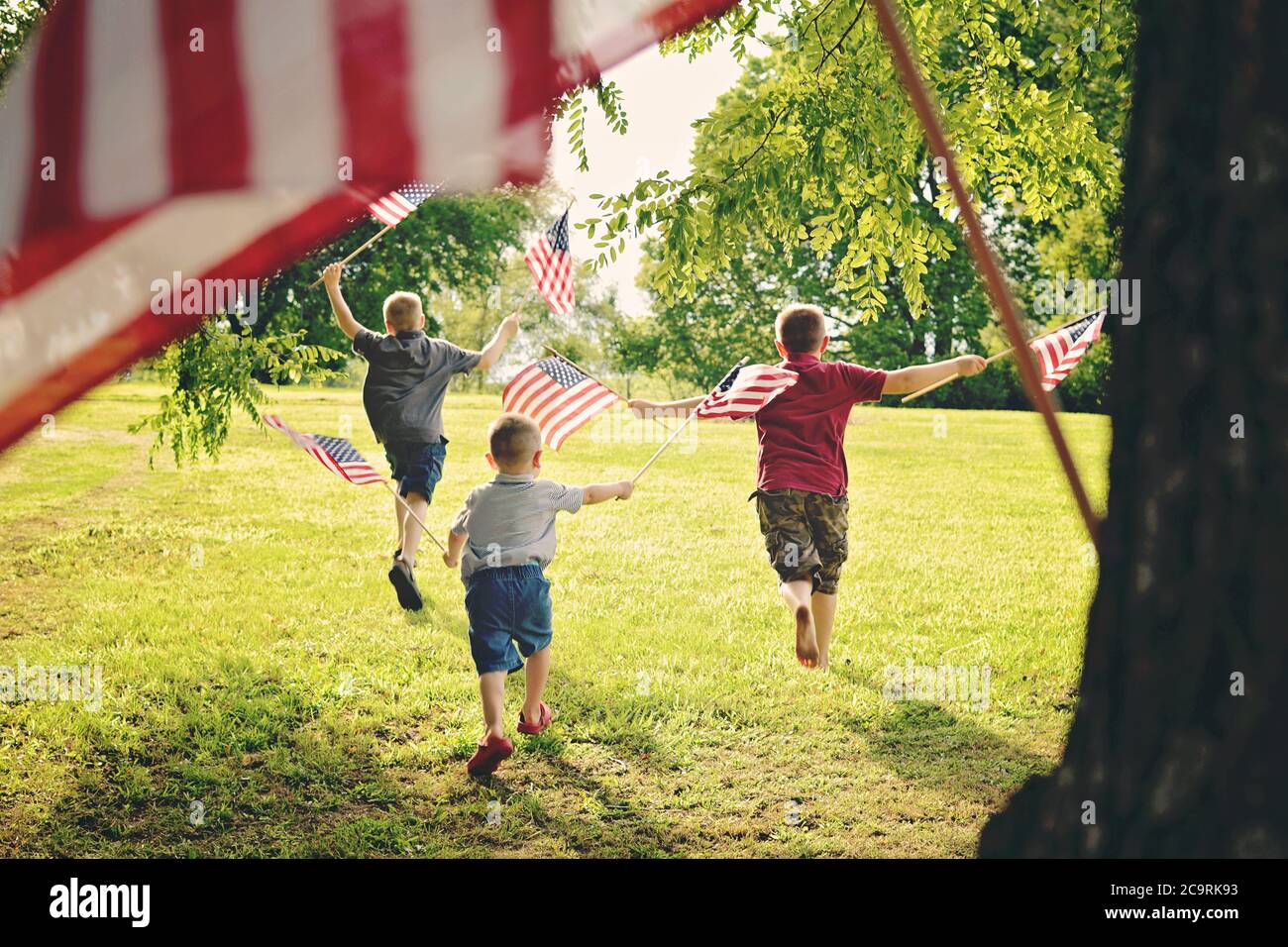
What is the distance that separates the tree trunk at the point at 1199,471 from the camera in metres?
2.36

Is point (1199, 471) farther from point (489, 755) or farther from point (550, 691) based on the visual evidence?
point (550, 691)

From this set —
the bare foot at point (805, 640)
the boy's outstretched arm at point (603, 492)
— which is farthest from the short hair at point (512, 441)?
the bare foot at point (805, 640)

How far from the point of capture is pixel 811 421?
535 cm

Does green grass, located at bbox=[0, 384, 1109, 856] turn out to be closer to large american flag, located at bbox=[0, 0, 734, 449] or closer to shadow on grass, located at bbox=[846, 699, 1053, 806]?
shadow on grass, located at bbox=[846, 699, 1053, 806]

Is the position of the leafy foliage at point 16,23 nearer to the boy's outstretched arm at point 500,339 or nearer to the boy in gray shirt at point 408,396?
the boy in gray shirt at point 408,396

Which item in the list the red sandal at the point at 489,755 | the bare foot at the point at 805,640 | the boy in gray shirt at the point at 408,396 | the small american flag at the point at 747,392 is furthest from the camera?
the boy in gray shirt at the point at 408,396

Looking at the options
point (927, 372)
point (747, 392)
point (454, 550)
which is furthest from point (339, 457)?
point (927, 372)

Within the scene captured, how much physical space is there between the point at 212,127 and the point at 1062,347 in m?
5.07

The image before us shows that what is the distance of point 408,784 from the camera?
4.38m

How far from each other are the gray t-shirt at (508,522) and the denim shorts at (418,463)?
2.56 meters

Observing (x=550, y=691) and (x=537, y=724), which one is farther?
(x=550, y=691)

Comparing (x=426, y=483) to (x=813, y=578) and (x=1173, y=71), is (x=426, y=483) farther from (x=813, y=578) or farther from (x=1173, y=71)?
(x=1173, y=71)

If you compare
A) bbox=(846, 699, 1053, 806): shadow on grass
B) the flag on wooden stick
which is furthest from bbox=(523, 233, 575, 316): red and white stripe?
bbox=(846, 699, 1053, 806): shadow on grass

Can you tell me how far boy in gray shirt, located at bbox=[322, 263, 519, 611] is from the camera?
21.6 feet
